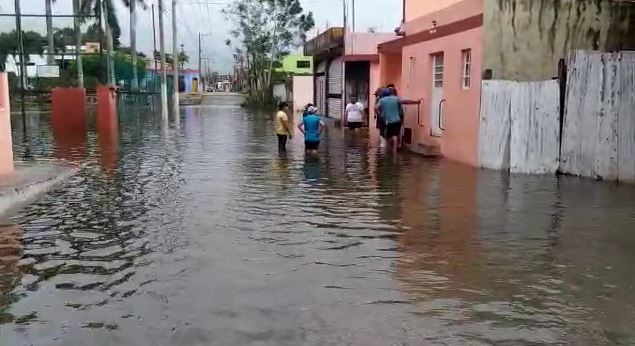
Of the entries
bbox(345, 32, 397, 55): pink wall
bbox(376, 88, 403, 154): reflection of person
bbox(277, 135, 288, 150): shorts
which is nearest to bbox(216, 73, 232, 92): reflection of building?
bbox(345, 32, 397, 55): pink wall

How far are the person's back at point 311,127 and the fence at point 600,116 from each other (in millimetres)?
5662

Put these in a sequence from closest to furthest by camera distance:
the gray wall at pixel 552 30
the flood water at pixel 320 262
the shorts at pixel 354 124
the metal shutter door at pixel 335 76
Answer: the flood water at pixel 320 262 < the gray wall at pixel 552 30 < the shorts at pixel 354 124 < the metal shutter door at pixel 335 76

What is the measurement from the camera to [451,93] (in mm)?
16031

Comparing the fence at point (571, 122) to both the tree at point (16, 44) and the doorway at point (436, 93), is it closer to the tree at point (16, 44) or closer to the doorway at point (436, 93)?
the doorway at point (436, 93)

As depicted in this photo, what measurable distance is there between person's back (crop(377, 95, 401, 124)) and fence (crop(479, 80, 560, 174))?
3.93 metres

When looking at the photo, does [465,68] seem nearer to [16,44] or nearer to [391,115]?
[391,115]

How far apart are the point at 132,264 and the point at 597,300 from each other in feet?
13.6

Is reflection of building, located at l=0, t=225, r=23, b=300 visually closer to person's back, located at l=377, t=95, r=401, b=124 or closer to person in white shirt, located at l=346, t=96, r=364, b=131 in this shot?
person's back, located at l=377, t=95, r=401, b=124

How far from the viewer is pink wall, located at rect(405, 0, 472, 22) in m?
17.3

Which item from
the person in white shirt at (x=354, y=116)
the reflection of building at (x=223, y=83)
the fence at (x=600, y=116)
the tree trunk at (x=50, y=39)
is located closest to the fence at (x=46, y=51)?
the tree trunk at (x=50, y=39)

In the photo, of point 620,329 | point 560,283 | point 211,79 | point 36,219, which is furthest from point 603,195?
point 211,79

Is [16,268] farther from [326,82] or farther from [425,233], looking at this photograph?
[326,82]

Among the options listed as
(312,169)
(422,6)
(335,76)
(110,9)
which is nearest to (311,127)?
(312,169)

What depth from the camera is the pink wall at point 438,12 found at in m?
15.0
